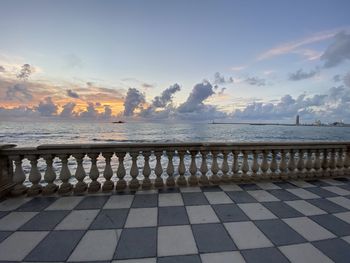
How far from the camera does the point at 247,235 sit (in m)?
2.74

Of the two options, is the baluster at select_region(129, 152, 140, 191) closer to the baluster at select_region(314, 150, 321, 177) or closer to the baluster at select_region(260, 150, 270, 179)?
the baluster at select_region(260, 150, 270, 179)

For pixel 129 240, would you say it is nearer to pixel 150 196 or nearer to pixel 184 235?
pixel 184 235

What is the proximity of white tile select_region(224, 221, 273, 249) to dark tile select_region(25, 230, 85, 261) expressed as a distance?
2014 mm

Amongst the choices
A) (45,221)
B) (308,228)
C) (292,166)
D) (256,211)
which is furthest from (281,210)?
(45,221)

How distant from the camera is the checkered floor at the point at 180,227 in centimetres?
234

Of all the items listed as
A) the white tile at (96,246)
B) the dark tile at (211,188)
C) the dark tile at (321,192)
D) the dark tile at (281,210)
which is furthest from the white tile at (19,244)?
the dark tile at (321,192)

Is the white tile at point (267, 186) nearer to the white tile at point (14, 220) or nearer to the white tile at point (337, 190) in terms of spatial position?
the white tile at point (337, 190)

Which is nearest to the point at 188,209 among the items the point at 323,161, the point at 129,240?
the point at 129,240

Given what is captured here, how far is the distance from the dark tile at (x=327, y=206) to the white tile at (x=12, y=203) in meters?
5.30

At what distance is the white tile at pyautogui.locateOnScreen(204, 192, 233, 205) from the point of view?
379 centimetres

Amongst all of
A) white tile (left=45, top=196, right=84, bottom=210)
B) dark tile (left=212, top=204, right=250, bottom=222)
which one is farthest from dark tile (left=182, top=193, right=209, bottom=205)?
white tile (left=45, top=196, right=84, bottom=210)

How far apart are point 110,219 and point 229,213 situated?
1883 millimetres

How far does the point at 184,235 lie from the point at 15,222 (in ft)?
8.13

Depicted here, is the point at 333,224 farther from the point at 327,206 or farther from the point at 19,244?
the point at 19,244
